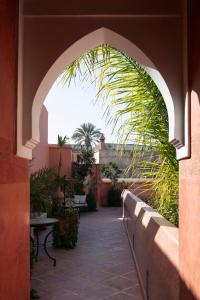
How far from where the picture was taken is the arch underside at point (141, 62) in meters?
Result: 2.58

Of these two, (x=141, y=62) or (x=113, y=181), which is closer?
Answer: (x=141, y=62)

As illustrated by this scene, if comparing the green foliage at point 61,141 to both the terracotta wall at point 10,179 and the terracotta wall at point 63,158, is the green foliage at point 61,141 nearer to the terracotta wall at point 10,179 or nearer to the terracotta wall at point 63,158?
the terracotta wall at point 63,158

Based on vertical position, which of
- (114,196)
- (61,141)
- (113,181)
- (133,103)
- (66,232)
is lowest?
(66,232)

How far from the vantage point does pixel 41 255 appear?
21.9ft

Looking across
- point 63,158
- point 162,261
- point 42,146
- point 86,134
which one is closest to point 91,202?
point 63,158

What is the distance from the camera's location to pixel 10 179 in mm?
2453

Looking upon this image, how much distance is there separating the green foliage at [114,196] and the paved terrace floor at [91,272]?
673cm

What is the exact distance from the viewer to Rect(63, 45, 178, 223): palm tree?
3689 mm

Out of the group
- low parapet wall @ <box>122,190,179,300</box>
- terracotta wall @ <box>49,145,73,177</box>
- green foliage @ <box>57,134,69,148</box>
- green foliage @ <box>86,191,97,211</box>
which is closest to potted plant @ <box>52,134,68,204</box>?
green foliage @ <box>57,134,69,148</box>

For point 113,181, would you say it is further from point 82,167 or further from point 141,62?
point 141,62

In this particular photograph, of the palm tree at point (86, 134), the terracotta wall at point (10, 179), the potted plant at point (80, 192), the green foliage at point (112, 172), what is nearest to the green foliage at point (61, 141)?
the green foliage at point (112, 172)

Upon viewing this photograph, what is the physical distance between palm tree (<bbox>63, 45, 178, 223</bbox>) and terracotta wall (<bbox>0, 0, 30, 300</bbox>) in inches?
48.1

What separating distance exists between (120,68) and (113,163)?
12576 millimetres

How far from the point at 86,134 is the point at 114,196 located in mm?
12214
